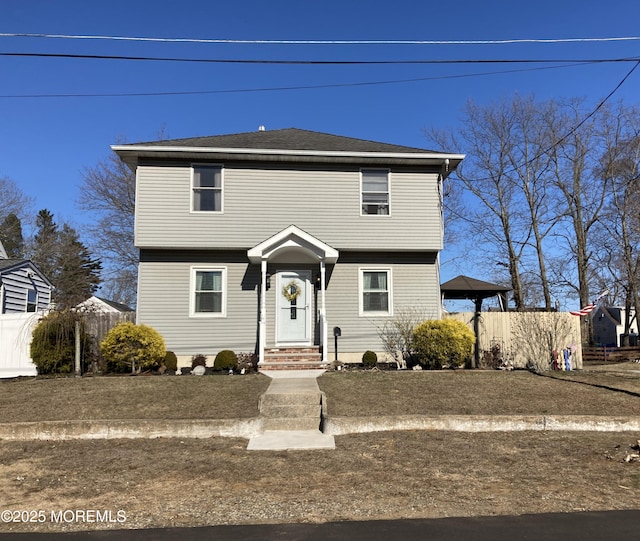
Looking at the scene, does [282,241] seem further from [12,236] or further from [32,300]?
[12,236]

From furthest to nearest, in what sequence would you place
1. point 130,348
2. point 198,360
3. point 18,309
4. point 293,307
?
point 18,309 < point 293,307 < point 198,360 < point 130,348

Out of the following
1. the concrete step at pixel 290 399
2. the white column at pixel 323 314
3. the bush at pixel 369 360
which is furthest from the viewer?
the bush at pixel 369 360

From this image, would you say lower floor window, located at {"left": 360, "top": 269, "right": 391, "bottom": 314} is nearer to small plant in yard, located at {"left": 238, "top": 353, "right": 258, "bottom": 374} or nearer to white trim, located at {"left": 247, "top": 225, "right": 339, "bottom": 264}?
white trim, located at {"left": 247, "top": 225, "right": 339, "bottom": 264}

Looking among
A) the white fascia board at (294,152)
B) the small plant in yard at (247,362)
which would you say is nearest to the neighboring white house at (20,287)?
the white fascia board at (294,152)

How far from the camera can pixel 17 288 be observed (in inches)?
787

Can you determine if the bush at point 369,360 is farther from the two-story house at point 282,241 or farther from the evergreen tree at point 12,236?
the evergreen tree at point 12,236

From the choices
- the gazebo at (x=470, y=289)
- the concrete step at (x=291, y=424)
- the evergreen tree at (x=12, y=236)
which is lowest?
the concrete step at (x=291, y=424)

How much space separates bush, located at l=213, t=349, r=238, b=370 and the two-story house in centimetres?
90

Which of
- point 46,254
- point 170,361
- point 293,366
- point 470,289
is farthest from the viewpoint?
point 46,254

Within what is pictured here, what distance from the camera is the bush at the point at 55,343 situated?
500 inches

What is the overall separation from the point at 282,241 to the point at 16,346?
8.10m

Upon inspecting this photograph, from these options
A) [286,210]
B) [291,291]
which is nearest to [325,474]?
[291,291]

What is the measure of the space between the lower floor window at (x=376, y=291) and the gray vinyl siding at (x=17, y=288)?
13656 mm

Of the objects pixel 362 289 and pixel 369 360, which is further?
pixel 362 289
